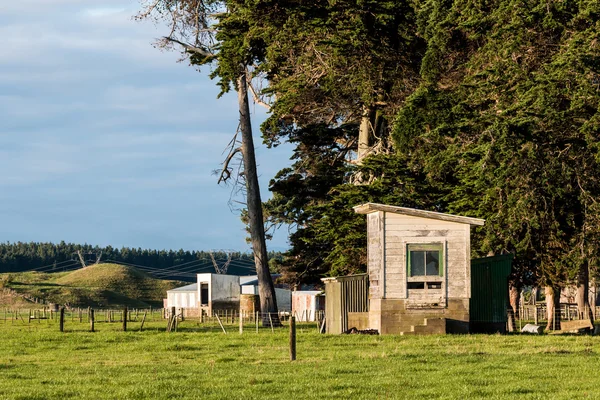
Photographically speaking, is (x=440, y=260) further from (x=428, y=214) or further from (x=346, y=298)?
(x=346, y=298)

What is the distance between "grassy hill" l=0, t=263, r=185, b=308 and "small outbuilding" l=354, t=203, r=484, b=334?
74.6 m

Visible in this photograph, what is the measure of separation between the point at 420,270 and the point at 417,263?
0.27 metres

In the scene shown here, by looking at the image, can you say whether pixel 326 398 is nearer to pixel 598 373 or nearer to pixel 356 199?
pixel 598 373

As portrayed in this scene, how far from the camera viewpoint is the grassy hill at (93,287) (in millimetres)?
107125

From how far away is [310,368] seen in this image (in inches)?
821

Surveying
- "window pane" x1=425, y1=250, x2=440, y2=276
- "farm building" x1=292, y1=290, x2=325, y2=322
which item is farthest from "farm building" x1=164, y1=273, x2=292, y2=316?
"window pane" x1=425, y1=250, x2=440, y2=276

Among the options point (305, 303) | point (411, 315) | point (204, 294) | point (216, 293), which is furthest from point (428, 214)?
point (204, 294)

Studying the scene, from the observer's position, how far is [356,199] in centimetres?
3991

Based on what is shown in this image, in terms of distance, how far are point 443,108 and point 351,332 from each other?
8.96 meters

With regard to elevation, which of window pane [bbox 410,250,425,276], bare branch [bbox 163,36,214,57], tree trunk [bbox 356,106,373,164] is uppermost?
bare branch [bbox 163,36,214,57]

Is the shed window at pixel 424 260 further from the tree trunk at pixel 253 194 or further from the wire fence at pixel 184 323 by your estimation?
the tree trunk at pixel 253 194

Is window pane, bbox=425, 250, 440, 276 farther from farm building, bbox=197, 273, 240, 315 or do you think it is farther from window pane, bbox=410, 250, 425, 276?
farm building, bbox=197, 273, 240, 315

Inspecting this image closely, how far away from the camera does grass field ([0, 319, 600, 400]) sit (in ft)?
55.3

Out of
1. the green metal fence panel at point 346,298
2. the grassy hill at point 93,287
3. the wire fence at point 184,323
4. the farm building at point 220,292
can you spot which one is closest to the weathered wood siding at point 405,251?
the green metal fence panel at point 346,298
